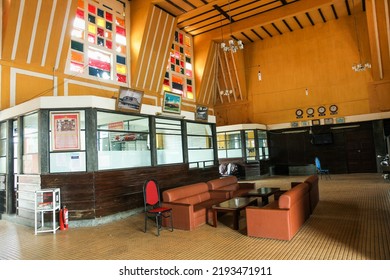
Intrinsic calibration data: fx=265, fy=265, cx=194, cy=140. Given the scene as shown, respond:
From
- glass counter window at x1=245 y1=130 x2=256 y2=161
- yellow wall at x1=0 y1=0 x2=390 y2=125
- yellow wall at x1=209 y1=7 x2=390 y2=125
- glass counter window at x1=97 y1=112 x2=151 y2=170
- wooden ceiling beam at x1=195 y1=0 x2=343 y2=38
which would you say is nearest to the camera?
glass counter window at x1=97 y1=112 x2=151 y2=170

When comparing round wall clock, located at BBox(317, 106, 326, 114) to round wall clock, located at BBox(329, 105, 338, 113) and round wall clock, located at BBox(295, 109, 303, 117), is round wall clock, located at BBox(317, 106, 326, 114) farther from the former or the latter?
round wall clock, located at BBox(295, 109, 303, 117)

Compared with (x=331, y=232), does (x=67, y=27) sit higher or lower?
higher

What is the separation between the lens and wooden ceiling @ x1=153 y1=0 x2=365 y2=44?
1068cm

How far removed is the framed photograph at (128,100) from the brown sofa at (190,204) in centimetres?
232

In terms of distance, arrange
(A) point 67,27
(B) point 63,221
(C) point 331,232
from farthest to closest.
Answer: (A) point 67,27 → (B) point 63,221 → (C) point 331,232

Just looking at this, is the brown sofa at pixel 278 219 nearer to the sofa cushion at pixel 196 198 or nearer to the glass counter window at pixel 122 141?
the sofa cushion at pixel 196 198

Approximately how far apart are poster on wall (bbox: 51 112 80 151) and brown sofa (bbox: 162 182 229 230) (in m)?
2.25

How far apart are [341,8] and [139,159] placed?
11.2 meters

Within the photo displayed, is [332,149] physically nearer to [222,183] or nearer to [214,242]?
[222,183]

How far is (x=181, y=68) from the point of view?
13.4m

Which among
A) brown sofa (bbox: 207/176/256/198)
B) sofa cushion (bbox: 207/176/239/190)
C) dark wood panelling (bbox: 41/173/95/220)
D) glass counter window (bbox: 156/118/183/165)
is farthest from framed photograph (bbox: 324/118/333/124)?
dark wood panelling (bbox: 41/173/95/220)
